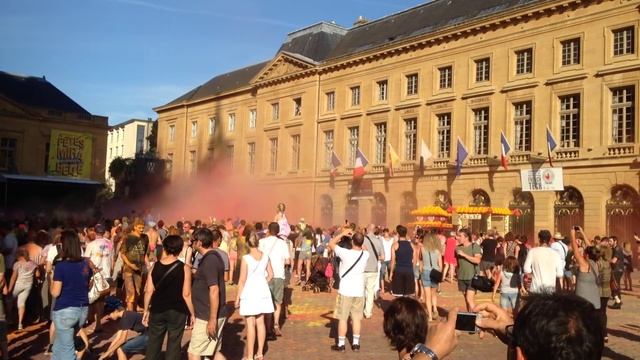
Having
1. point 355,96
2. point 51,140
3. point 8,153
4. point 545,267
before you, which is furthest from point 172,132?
point 545,267

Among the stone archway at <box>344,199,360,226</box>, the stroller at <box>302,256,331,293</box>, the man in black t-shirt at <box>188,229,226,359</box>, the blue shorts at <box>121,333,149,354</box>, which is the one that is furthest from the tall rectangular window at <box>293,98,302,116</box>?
the blue shorts at <box>121,333,149,354</box>

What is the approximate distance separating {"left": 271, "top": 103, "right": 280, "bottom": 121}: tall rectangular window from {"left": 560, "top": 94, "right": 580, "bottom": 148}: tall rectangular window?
900 inches

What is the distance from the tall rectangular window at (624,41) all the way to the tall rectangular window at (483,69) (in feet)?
21.4

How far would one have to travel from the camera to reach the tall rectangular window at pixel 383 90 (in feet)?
121

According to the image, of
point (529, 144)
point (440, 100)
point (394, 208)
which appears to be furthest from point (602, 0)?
point (394, 208)

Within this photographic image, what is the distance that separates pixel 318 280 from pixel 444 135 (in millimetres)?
19243

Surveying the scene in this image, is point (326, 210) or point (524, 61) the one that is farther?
point (326, 210)

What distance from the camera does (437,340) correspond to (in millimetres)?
2850

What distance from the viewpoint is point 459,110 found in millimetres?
31984

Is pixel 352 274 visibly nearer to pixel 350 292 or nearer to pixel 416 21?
pixel 350 292

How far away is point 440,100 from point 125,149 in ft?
195

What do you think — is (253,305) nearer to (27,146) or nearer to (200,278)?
(200,278)

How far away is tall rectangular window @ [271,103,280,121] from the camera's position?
148 feet

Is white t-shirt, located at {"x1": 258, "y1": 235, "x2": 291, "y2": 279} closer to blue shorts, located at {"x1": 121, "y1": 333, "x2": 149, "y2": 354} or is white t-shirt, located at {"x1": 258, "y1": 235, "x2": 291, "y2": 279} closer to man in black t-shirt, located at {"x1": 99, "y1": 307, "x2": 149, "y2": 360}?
man in black t-shirt, located at {"x1": 99, "y1": 307, "x2": 149, "y2": 360}
